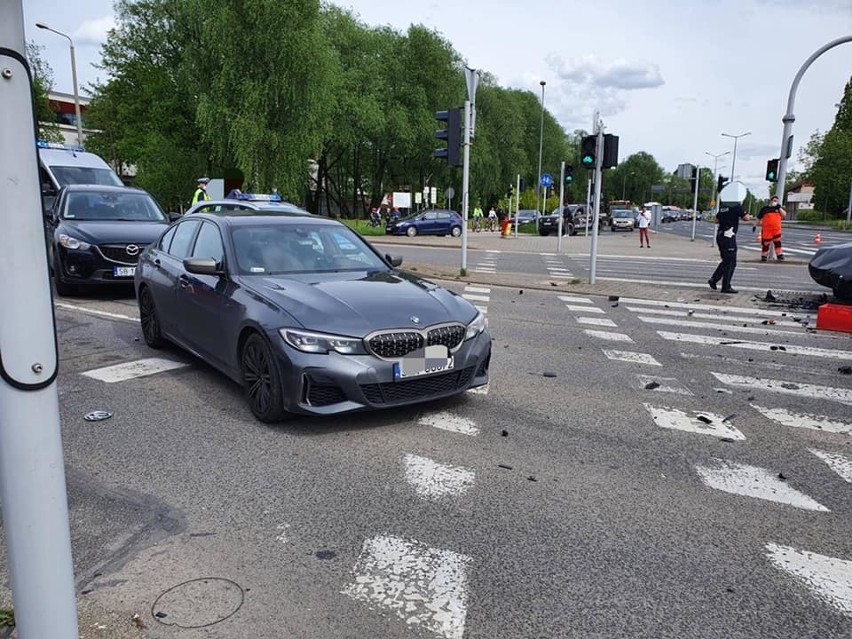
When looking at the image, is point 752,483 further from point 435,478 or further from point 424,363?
point 424,363

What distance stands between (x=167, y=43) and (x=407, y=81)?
1716cm

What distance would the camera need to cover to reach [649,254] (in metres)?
27.5

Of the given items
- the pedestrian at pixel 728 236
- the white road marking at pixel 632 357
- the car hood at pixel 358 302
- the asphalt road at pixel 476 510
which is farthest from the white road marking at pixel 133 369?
the pedestrian at pixel 728 236

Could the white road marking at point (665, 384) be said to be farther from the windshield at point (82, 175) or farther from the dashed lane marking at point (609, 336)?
the windshield at point (82, 175)

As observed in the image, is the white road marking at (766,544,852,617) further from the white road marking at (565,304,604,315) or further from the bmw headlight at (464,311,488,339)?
the white road marking at (565,304,604,315)

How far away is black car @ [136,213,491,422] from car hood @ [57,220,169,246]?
4.41m

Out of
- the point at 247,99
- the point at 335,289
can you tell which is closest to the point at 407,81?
the point at 247,99

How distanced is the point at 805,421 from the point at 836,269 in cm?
606

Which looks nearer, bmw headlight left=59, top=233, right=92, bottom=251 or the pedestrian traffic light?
bmw headlight left=59, top=233, right=92, bottom=251

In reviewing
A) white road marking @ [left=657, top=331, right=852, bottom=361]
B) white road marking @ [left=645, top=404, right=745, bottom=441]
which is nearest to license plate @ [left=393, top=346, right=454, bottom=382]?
white road marking @ [left=645, top=404, right=745, bottom=441]

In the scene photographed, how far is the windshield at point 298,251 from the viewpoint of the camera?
5.93 metres

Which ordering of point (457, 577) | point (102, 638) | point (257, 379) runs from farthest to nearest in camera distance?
1. point (257, 379)
2. point (457, 577)
3. point (102, 638)

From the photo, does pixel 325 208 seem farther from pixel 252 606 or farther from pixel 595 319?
pixel 252 606

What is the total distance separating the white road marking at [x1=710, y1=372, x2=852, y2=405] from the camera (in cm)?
651
